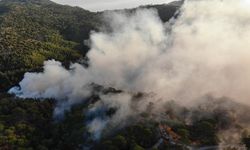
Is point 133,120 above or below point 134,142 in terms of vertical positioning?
above

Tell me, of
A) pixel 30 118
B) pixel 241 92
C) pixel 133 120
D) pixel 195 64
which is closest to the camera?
pixel 133 120

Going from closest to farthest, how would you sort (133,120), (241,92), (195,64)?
(133,120), (241,92), (195,64)

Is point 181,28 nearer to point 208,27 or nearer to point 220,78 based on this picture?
point 208,27

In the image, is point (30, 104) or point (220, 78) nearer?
point (220, 78)

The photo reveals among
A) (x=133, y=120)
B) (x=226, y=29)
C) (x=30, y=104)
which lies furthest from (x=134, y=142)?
(x=226, y=29)

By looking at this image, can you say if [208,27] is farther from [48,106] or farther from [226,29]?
[48,106]

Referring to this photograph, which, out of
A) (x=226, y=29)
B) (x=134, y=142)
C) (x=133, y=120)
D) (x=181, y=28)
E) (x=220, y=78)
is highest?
(x=181, y=28)

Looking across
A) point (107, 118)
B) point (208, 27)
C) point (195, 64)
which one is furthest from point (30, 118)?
point (208, 27)
